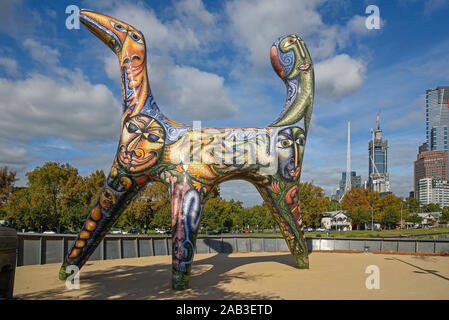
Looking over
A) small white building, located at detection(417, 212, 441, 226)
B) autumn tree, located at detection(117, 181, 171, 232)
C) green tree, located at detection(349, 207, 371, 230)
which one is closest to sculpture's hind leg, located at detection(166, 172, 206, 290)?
autumn tree, located at detection(117, 181, 171, 232)

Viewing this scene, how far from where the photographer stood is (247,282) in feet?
38.8

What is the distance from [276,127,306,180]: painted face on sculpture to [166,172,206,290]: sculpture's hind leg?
336 cm

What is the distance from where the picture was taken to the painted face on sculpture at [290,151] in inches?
513

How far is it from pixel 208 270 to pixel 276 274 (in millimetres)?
3107

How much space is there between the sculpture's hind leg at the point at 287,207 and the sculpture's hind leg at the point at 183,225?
117 inches

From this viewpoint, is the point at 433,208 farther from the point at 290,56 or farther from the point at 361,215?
the point at 290,56

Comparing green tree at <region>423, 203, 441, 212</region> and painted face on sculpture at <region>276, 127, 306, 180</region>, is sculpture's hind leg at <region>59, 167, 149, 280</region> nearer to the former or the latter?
painted face on sculpture at <region>276, 127, 306, 180</region>

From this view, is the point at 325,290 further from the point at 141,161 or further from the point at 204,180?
the point at 141,161

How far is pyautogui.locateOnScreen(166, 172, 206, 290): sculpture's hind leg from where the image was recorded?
1073cm

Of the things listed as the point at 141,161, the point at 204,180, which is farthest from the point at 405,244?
the point at 141,161

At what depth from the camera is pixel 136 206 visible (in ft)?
151

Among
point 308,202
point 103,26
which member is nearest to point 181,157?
point 103,26

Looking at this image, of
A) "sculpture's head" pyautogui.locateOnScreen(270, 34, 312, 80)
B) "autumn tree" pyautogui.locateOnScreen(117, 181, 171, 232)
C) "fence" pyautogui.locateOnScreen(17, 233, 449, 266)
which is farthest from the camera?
"autumn tree" pyautogui.locateOnScreen(117, 181, 171, 232)

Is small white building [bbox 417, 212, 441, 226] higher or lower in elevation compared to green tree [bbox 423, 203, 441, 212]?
lower
